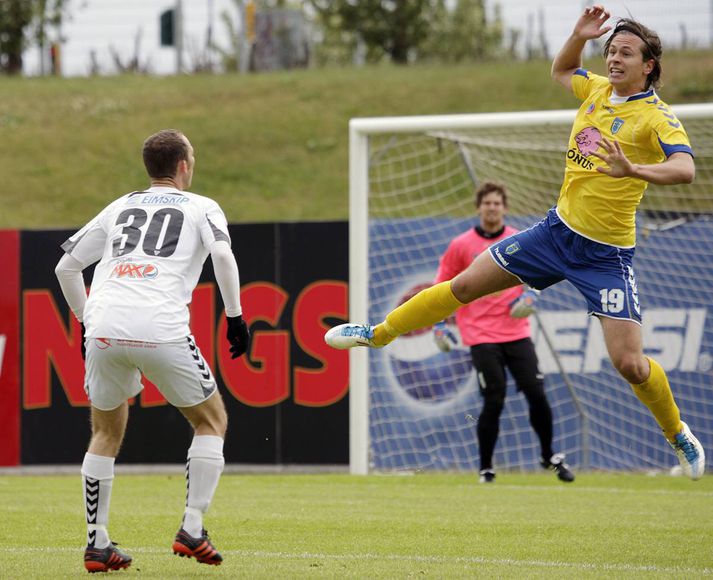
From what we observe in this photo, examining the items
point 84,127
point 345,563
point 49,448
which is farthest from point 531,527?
point 84,127

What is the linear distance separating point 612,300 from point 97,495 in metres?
2.88

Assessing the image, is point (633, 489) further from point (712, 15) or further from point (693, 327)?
point (712, 15)

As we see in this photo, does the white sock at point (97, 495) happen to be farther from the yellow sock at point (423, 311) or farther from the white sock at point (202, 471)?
the yellow sock at point (423, 311)

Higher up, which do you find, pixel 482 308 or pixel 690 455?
pixel 482 308

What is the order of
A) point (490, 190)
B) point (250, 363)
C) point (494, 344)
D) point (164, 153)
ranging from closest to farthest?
point (164, 153) → point (490, 190) → point (494, 344) → point (250, 363)

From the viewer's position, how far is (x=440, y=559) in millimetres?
6078

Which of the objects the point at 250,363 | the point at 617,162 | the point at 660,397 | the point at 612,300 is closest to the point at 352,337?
the point at 612,300

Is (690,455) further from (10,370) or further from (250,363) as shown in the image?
(10,370)

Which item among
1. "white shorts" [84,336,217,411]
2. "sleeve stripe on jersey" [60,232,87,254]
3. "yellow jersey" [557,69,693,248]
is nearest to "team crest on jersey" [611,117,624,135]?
"yellow jersey" [557,69,693,248]

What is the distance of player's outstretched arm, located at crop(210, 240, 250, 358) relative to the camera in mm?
5504

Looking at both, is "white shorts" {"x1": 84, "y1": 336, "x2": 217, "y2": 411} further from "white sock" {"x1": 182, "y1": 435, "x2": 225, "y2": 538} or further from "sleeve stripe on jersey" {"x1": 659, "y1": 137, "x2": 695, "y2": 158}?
"sleeve stripe on jersey" {"x1": 659, "y1": 137, "x2": 695, "y2": 158}

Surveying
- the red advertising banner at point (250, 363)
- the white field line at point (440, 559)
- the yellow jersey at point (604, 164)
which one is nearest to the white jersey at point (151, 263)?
the white field line at point (440, 559)

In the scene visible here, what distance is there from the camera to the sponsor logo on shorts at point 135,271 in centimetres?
548

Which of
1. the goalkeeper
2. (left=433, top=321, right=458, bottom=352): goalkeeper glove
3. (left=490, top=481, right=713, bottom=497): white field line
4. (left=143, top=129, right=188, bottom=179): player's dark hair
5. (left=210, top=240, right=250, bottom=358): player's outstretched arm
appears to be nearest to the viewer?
(left=210, top=240, right=250, bottom=358): player's outstretched arm
